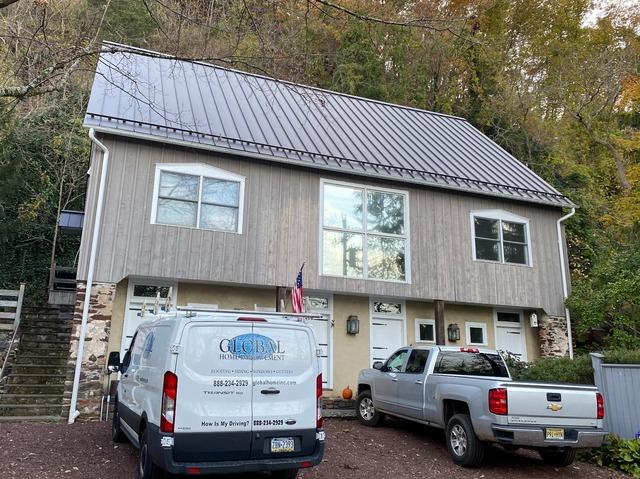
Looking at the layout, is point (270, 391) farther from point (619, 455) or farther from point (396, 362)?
point (619, 455)

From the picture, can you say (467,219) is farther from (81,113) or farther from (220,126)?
(81,113)

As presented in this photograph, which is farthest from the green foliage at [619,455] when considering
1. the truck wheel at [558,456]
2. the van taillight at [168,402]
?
the van taillight at [168,402]

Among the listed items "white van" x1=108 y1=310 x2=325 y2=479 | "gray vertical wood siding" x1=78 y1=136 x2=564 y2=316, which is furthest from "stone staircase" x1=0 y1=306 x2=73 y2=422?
"white van" x1=108 y1=310 x2=325 y2=479

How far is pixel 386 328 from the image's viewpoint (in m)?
14.0

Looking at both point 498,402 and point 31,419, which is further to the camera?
point 31,419

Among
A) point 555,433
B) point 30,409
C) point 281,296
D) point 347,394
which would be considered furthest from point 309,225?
point 555,433

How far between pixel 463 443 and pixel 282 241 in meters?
6.39

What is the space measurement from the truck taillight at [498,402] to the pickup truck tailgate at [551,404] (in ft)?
A: 0.18

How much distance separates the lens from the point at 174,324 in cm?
571

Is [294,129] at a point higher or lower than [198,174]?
higher

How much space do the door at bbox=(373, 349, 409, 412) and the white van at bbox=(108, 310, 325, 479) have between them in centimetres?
391

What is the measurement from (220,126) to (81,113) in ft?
42.2

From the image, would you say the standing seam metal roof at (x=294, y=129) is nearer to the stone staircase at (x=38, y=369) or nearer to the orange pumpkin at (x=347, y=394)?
the orange pumpkin at (x=347, y=394)

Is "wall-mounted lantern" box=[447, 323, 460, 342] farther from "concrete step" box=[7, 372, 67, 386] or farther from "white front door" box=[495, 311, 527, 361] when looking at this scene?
"concrete step" box=[7, 372, 67, 386]
